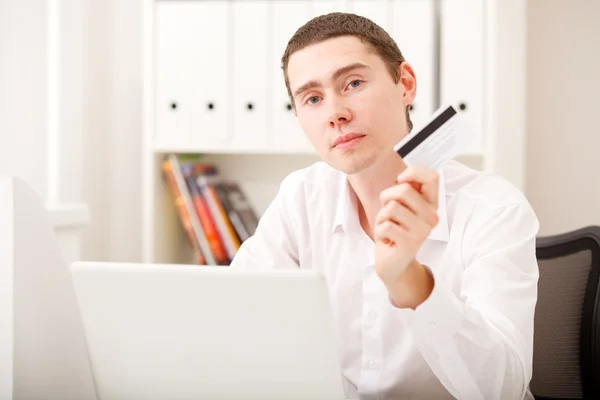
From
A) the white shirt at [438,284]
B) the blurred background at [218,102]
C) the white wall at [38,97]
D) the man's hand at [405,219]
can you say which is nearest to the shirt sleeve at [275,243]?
the white shirt at [438,284]

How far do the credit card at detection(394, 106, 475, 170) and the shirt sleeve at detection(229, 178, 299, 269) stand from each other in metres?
0.67

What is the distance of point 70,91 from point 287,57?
1.32 m

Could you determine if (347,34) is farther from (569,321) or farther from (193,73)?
(193,73)

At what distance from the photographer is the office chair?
4.50 feet

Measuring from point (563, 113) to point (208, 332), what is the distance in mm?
2058

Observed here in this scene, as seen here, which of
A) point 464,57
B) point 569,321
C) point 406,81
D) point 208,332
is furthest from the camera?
point 464,57

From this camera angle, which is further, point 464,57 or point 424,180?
point 464,57

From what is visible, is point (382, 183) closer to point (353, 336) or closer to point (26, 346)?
point (353, 336)

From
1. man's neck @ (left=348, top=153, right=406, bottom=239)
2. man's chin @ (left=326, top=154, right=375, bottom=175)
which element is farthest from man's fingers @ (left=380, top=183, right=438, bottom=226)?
man's neck @ (left=348, top=153, right=406, bottom=239)

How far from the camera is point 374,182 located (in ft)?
4.14

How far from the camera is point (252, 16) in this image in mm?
2191

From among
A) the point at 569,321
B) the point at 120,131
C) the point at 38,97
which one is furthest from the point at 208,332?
the point at 120,131

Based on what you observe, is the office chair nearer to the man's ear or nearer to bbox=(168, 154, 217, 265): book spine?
the man's ear

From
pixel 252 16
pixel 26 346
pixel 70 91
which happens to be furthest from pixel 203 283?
pixel 70 91
